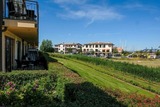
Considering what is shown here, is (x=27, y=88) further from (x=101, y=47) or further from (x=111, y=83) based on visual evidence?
(x=101, y=47)

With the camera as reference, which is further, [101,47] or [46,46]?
[101,47]

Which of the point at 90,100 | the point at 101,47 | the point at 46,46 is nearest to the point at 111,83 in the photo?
the point at 90,100


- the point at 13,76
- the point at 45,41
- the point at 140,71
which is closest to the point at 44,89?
the point at 13,76

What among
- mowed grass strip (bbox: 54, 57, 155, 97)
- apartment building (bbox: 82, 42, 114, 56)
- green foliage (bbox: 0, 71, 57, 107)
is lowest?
mowed grass strip (bbox: 54, 57, 155, 97)

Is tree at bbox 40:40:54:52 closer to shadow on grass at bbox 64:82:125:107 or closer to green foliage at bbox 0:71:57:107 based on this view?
green foliage at bbox 0:71:57:107

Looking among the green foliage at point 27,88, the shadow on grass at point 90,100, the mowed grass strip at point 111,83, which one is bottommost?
the mowed grass strip at point 111,83

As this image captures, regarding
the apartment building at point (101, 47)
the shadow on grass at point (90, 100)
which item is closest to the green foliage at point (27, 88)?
the shadow on grass at point (90, 100)

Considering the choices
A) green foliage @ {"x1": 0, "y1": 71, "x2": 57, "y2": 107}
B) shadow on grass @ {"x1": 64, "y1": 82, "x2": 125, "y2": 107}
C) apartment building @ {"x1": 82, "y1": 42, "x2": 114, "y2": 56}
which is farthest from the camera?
apartment building @ {"x1": 82, "y1": 42, "x2": 114, "y2": 56}

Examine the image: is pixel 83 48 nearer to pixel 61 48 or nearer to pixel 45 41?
pixel 61 48

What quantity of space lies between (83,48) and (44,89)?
147307 mm

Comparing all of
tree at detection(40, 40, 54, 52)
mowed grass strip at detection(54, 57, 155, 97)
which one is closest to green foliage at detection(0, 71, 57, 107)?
mowed grass strip at detection(54, 57, 155, 97)

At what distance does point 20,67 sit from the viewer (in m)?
17.3

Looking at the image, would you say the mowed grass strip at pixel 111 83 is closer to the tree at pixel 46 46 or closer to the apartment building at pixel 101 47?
the tree at pixel 46 46

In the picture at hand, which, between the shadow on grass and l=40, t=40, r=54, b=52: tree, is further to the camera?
l=40, t=40, r=54, b=52: tree
